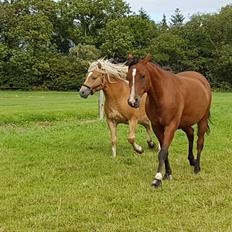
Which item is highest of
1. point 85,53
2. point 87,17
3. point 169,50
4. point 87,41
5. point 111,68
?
point 87,17

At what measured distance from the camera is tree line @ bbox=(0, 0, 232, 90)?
2159 inches

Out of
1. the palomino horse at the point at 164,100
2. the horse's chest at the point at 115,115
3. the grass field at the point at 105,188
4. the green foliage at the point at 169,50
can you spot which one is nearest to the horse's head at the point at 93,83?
the horse's chest at the point at 115,115

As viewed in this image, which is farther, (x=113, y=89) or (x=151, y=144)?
(x=151, y=144)

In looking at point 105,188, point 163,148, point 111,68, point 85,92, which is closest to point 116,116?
point 85,92

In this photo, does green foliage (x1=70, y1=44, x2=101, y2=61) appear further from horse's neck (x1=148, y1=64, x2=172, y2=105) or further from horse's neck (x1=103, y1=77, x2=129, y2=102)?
horse's neck (x1=148, y1=64, x2=172, y2=105)

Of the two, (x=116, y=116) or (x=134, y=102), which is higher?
(x=134, y=102)

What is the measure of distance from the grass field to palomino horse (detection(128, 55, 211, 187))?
0.62 meters

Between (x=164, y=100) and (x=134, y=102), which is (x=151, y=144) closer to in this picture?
(x=164, y=100)

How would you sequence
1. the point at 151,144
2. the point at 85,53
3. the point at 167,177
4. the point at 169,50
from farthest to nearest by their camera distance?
the point at 169,50, the point at 85,53, the point at 151,144, the point at 167,177

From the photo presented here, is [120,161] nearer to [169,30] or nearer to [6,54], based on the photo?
[6,54]

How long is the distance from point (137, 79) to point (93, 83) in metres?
3.06

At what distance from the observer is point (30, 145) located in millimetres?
11992

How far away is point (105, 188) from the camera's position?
743cm

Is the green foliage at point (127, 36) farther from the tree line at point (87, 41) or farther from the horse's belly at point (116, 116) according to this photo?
the horse's belly at point (116, 116)
